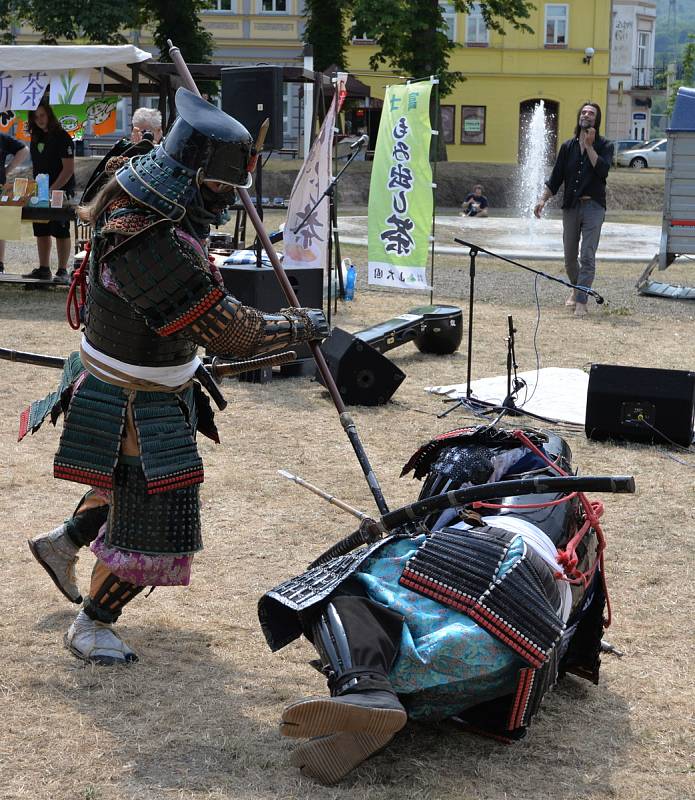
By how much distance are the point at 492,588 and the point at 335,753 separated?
56 cm

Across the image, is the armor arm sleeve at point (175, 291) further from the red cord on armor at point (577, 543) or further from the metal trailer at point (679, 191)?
the metal trailer at point (679, 191)

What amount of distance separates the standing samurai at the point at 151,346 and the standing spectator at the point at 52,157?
779cm

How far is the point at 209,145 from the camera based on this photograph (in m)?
2.94

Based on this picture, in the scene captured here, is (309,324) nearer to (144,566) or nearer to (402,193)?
(144,566)

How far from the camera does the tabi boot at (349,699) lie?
2482 millimetres

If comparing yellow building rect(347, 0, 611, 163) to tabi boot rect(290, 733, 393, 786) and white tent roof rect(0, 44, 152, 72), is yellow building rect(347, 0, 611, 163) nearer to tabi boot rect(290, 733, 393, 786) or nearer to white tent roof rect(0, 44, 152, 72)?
white tent roof rect(0, 44, 152, 72)

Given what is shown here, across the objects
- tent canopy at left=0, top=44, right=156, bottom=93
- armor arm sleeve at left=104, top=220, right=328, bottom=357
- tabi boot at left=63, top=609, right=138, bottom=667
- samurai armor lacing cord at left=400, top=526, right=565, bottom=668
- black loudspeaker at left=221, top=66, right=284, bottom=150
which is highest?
tent canopy at left=0, top=44, right=156, bottom=93

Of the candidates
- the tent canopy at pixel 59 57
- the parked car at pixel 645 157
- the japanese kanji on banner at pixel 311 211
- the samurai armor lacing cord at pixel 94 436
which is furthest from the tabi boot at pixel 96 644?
the parked car at pixel 645 157

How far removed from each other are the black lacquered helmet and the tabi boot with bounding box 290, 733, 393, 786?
59.2 inches

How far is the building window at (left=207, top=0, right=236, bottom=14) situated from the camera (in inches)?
1588

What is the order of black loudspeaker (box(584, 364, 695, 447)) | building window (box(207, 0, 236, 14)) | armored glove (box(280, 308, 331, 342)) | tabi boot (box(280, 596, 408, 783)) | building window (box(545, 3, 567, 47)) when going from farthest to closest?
1. building window (box(207, 0, 236, 14))
2. building window (box(545, 3, 567, 47))
3. black loudspeaker (box(584, 364, 695, 447))
4. armored glove (box(280, 308, 331, 342))
5. tabi boot (box(280, 596, 408, 783))

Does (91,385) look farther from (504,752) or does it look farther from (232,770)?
(504,752)

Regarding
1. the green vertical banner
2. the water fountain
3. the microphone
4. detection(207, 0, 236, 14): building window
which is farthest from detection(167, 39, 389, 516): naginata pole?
detection(207, 0, 236, 14): building window

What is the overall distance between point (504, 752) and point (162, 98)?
11642mm
